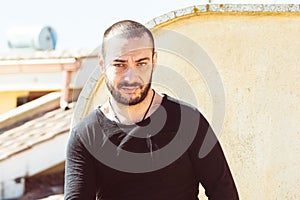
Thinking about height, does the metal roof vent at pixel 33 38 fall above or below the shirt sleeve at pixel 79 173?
below

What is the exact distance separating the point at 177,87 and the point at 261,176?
949mm

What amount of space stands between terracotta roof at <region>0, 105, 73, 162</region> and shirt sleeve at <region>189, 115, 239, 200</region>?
522 centimetres

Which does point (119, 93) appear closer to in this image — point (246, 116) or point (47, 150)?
point (246, 116)

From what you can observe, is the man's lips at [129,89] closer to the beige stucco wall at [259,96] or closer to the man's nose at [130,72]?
the man's nose at [130,72]

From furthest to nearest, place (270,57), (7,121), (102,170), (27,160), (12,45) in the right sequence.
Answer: (12,45)
(7,121)
(27,160)
(270,57)
(102,170)

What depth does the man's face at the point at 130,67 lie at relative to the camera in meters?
2.44

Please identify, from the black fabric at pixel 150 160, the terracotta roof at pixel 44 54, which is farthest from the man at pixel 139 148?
the terracotta roof at pixel 44 54

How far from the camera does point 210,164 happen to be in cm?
242

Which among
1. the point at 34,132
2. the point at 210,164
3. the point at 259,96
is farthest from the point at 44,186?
the point at 210,164

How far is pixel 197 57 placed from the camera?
4414mm

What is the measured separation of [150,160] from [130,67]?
417 millimetres

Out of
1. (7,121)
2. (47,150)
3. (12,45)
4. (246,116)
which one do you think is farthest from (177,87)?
(12,45)

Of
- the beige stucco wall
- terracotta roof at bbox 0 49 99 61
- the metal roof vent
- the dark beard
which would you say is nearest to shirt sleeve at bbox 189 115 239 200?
the dark beard

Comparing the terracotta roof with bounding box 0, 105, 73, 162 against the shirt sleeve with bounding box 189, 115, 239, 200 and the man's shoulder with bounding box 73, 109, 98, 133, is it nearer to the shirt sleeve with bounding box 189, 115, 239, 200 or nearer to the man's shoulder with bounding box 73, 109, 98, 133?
the man's shoulder with bounding box 73, 109, 98, 133
